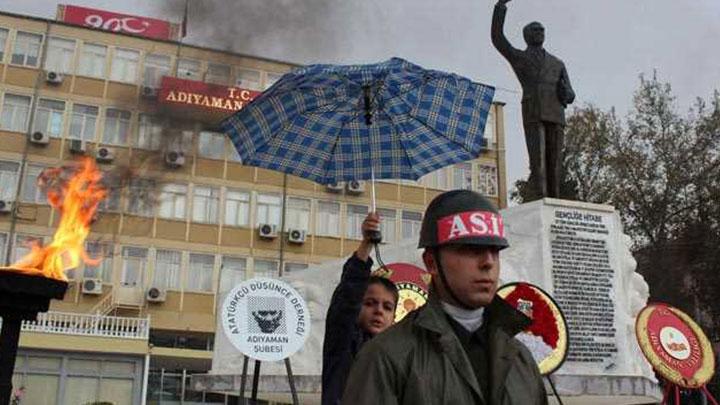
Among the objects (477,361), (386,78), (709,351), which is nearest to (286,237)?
(709,351)

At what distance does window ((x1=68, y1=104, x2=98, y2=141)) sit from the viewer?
31.0m

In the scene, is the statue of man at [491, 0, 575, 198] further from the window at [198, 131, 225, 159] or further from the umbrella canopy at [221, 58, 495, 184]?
the window at [198, 131, 225, 159]

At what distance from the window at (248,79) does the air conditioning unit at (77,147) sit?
23.8 ft

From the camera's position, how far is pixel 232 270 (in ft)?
104

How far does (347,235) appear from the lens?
111 feet

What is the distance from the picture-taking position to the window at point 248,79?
33625mm

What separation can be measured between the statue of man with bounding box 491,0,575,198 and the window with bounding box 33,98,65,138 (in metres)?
25.7

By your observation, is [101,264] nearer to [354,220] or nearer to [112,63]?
[112,63]

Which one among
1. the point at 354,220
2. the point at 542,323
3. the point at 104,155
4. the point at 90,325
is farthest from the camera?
the point at 354,220

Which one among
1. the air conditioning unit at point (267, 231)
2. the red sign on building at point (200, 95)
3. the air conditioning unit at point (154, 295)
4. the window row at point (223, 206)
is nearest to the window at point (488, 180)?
the window row at point (223, 206)

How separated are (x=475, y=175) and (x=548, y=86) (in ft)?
91.6

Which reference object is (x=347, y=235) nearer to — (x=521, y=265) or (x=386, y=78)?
(x=521, y=265)

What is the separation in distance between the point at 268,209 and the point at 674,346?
26.9 m

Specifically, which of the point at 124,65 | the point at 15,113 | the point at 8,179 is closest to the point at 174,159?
the point at 124,65
